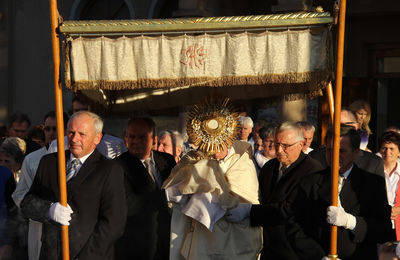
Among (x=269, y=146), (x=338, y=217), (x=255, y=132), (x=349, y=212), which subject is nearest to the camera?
(x=338, y=217)

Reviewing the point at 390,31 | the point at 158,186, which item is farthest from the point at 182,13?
the point at 158,186

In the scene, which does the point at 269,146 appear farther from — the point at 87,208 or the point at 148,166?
the point at 87,208

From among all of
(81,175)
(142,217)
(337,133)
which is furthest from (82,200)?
(337,133)

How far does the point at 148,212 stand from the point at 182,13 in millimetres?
6016

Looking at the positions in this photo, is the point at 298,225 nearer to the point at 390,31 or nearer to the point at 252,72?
the point at 252,72

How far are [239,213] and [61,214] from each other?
140cm

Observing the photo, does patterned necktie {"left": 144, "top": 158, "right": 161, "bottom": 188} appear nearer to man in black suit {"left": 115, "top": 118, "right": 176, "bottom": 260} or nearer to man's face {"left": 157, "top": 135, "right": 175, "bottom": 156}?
man in black suit {"left": 115, "top": 118, "right": 176, "bottom": 260}

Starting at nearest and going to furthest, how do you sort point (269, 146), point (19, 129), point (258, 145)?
point (269, 146), point (258, 145), point (19, 129)

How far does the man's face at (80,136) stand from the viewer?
681 cm

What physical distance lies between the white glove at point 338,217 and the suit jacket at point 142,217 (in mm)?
1759

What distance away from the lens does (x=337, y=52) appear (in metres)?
6.42

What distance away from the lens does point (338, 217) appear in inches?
246

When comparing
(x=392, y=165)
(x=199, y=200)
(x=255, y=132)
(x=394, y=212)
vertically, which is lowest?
(x=394, y=212)

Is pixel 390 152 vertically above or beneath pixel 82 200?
above
